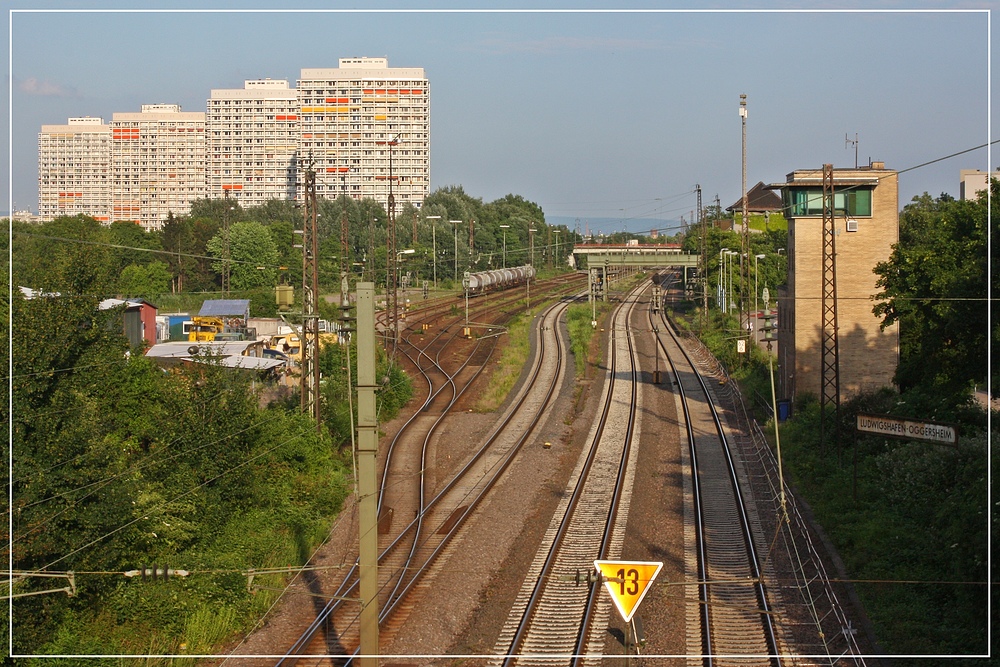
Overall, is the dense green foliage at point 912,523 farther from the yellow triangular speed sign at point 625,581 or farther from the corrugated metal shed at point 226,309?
the corrugated metal shed at point 226,309

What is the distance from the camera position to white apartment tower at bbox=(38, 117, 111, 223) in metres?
134

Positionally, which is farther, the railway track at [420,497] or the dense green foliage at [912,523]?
the railway track at [420,497]

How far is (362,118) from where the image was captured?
12025cm

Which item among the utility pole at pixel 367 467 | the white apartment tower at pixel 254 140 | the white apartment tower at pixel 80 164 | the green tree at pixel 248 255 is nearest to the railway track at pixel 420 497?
the utility pole at pixel 367 467

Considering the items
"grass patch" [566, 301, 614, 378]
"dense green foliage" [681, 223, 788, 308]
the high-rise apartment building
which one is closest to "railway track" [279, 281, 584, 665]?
"grass patch" [566, 301, 614, 378]

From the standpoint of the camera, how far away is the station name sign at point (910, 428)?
48.1 ft

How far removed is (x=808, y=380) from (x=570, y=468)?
35.1ft

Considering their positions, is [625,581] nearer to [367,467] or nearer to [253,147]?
[367,467]

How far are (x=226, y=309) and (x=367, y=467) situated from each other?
3447 centimetres

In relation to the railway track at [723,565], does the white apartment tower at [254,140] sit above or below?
above

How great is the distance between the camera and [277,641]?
531 inches

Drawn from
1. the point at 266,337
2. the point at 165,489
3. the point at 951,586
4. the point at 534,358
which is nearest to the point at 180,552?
the point at 165,489

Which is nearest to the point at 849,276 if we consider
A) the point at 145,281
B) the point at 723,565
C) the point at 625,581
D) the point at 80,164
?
the point at 723,565

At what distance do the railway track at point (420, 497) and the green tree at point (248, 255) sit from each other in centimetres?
2584
